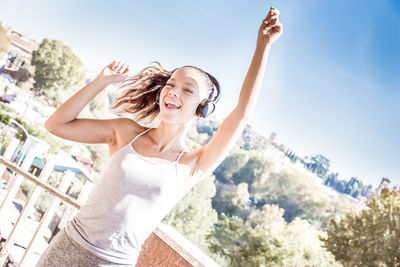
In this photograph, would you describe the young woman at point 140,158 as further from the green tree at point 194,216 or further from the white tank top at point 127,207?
the green tree at point 194,216

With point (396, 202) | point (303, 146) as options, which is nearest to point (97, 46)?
point (303, 146)

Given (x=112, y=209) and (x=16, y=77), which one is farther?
(x=16, y=77)

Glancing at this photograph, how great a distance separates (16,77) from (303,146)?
57.3m

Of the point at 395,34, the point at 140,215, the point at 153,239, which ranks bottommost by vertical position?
the point at 153,239

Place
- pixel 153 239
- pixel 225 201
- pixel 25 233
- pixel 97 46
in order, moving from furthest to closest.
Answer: pixel 97 46
pixel 225 201
pixel 25 233
pixel 153 239

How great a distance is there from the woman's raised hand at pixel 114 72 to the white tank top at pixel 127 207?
1.08ft

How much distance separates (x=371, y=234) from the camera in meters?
10.0

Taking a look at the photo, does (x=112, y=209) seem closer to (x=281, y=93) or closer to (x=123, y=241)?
(x=123, y=241)

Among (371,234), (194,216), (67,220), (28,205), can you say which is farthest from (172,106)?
(194,216)

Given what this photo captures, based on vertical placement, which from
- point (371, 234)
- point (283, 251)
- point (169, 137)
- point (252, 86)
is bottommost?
point (283, 251)

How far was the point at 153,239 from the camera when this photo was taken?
1661 millimetres

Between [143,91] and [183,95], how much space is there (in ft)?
0.96

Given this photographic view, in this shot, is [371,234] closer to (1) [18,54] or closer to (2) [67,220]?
(2) [67,220]

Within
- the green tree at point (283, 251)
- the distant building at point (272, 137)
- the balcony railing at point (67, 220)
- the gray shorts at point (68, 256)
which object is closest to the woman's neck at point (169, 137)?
the gray shorts at point (68, 256)
